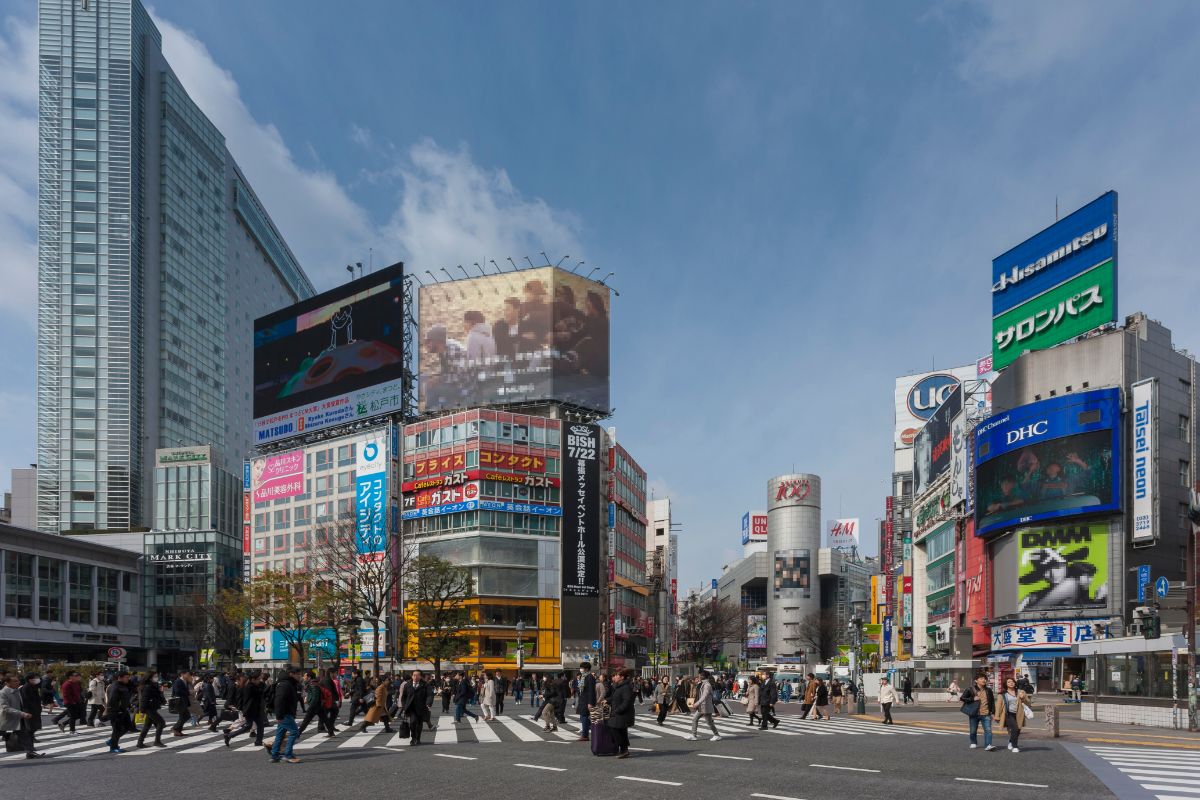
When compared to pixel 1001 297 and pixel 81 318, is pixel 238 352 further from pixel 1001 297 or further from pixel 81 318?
pixel 1001 297

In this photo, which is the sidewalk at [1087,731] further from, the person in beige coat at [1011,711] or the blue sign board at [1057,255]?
the blue sign board at [1057,255]

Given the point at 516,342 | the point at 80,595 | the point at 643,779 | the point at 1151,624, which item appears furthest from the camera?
the point at 80,595

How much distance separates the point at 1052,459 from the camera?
74.4 metres

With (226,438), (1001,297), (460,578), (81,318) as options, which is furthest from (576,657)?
(226,438)

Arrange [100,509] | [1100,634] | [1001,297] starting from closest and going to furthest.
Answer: [1100,634]
[1001,297]
[100,509]

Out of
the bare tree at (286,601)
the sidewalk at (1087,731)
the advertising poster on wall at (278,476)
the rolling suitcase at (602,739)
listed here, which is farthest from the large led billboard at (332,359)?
the rolling suitcase at (602,739)

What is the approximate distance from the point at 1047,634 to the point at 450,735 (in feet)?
188

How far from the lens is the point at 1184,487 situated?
7306cm

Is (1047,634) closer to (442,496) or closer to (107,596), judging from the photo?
(442,496)

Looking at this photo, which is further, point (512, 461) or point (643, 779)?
point (512, 461)

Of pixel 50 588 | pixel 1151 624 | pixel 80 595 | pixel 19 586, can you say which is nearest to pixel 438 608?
A: pixel 1151 624

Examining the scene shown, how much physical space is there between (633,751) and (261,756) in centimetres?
782

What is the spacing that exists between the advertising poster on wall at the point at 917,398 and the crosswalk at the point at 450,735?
112875mm

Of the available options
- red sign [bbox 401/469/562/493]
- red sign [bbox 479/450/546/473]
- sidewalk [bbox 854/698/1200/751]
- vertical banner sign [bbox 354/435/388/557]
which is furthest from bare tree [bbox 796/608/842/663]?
sidewalk [bbox 854/698/1200/751]
